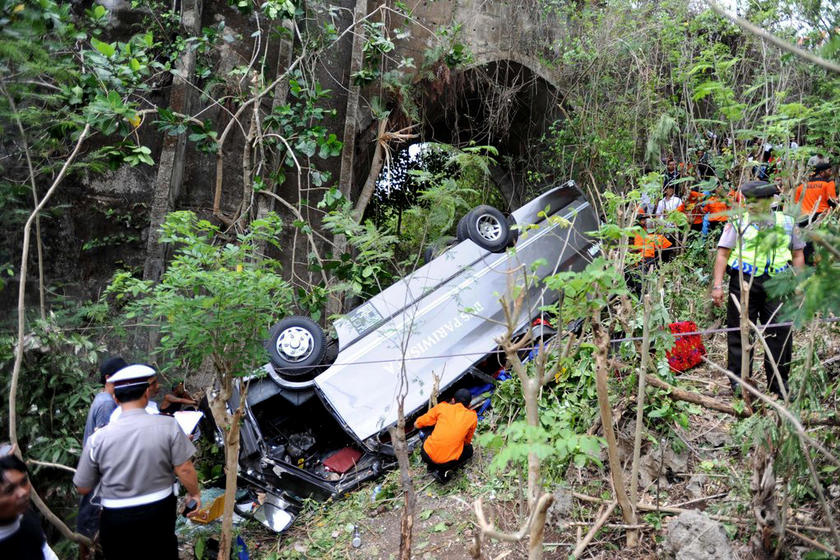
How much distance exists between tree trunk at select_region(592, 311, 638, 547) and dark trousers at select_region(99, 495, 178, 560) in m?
2.52

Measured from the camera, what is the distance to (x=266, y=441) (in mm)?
6328

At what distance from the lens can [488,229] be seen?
7.44m

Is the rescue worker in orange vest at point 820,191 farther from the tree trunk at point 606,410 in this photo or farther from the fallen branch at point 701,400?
the tree trunk at point 606,410

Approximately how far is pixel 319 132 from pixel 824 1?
5.50 meters

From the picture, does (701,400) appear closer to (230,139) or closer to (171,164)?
(171,164)

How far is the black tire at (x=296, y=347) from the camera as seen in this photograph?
6.30 m

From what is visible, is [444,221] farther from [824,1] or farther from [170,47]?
[824,1]

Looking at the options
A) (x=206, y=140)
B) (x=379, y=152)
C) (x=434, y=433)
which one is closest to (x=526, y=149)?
(x=379, y=152)

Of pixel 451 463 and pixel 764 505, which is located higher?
pixel 764 505

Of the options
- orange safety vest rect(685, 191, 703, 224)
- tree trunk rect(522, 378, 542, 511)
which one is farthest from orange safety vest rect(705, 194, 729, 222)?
tree trunk rect(522, 378, 542, 511)

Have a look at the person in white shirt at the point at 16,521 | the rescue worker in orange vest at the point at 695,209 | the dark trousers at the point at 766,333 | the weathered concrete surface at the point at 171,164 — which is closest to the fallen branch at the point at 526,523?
the person in white shirt at the point at 16,521

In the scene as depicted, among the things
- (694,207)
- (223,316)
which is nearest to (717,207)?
(694,207)

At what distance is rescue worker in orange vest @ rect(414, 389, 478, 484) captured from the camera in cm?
572

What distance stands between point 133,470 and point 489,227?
4872mm
